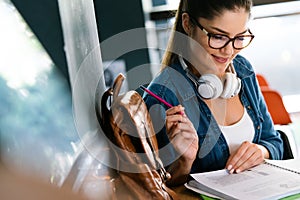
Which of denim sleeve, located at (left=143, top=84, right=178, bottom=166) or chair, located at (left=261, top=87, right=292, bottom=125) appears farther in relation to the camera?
chair, located at (left=261, top=87, right=292, bottom=125)

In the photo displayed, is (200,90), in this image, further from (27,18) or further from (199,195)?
(27,18)

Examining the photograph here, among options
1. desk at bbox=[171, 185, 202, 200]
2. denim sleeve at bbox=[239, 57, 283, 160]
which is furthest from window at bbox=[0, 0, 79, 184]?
denim sleeve at bbox=[239, 57, 283, 160]

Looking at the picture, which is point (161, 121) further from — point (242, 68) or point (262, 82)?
point (262, 82)

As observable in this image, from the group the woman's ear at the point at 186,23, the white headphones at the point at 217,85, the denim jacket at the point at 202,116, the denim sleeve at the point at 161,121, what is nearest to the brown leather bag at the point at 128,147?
the denim sleeve at the point at 161,121

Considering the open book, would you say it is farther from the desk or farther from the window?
the window

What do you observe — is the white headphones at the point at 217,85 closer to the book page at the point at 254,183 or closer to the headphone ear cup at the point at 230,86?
the headphone ear cup at the point at 230,86

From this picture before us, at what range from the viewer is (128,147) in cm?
81

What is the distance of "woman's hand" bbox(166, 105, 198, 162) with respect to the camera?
109 centimetres

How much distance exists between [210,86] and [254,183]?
40 cm

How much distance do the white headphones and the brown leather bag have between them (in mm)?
503

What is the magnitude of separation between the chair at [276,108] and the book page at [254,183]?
58.0 inches

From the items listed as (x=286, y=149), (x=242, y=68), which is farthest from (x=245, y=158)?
(x=242, y=68)

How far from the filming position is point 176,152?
117 centimetres

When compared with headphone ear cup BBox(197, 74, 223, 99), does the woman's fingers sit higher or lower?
lower
